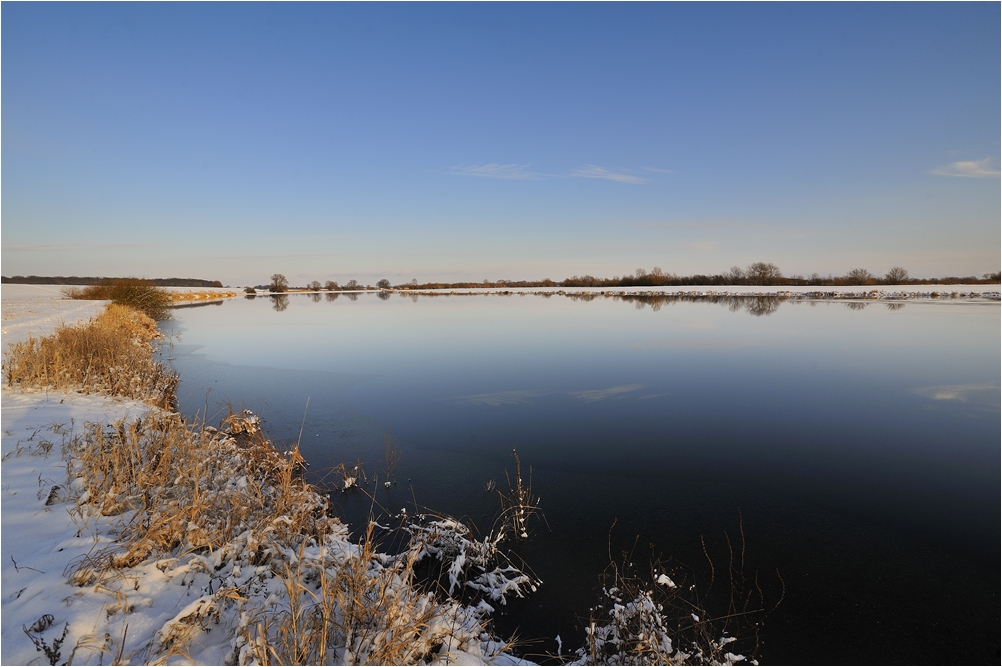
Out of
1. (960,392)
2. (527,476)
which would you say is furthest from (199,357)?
(960,392)

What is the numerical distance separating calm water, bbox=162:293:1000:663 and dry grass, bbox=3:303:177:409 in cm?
92

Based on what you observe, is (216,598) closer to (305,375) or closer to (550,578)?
(550,578)

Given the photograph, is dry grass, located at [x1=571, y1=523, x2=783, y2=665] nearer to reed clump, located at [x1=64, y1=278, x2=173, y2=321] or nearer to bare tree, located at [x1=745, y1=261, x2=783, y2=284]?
reed clump, located at [x1=64, y1=278, x2=173, y2=321]

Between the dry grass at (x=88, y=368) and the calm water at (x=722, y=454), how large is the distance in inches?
36.4

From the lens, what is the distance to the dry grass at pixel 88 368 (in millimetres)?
7664

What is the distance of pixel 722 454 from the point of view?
6.29m

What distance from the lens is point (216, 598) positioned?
2887 millimetres

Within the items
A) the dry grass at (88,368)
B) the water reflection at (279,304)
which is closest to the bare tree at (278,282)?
the water reflection at (279,304)

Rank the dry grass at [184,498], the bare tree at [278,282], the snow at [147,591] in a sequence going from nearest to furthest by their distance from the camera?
the snow at [147,591] < the dry grass at [184,498] < the bare tree at [278,282]

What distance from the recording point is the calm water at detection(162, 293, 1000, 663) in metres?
3.52

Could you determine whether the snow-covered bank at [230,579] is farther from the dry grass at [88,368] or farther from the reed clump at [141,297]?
the reed clump at [141,297]

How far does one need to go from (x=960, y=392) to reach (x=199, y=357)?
19.8 m

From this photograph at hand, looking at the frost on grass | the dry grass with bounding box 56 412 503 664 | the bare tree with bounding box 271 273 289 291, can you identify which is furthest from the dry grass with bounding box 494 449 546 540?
the bare tree with bounding box 271 273 289 291

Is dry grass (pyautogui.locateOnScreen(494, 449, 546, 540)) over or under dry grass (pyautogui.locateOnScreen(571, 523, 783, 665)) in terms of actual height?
over
